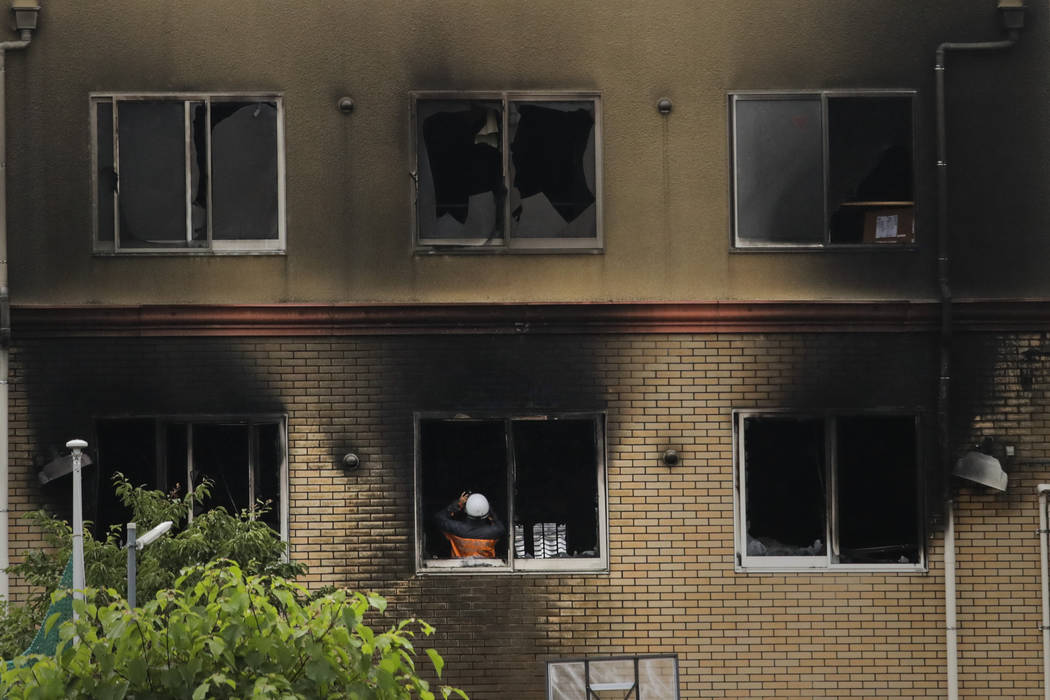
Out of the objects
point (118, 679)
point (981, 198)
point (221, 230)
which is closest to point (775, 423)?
point (981, 198)

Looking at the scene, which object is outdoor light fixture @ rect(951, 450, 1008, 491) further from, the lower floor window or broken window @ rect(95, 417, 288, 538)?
broken window @ rect(95, 417, 288, 538)

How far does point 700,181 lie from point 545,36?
2.06 metres

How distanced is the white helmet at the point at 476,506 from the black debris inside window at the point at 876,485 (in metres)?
3.46

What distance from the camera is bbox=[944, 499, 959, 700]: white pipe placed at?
13922 mm

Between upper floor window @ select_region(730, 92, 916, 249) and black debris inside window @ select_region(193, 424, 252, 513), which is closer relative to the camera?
black debris inside window @ select_region(193, 424, 252, 513)

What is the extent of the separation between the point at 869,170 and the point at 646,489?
12.6 feet

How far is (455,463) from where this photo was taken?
1409 centimetres

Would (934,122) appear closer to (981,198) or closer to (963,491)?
(981,198)

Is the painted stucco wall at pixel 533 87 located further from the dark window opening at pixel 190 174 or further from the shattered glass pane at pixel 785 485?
the shattered glass pane at pixel 785 485

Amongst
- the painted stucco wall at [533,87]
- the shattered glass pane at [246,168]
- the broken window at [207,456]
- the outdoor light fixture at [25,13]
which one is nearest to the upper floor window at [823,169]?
the painted stucco wall at [533,87]

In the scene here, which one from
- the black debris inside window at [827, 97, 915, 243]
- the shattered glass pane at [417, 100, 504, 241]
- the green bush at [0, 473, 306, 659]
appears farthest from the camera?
the black debris inside window at [827, 97, 915, 243]

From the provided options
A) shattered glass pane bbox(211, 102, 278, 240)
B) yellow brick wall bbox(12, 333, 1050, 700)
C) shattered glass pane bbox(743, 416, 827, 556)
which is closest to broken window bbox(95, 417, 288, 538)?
yellow brick wall bbox(12, 333, 1050, 700)

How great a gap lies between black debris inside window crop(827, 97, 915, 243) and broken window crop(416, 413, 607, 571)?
3.17m

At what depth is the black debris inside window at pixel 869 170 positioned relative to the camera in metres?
14.2
